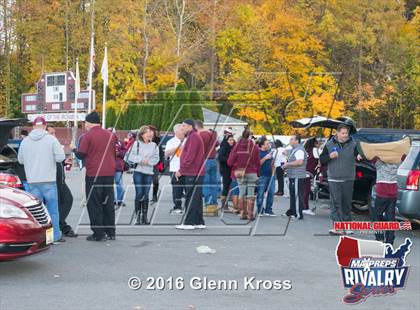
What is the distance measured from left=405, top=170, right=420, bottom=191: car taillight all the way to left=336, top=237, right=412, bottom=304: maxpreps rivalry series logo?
81.2 inches

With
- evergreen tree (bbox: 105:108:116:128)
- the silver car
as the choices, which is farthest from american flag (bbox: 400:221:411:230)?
evergreen tree (bbox: 105:108:116:128)

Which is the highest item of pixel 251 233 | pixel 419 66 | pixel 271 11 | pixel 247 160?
pixel 271 11

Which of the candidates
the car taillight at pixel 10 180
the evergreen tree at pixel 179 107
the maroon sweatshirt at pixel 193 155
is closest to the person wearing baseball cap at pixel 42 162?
the car taillight at pixel 10 180

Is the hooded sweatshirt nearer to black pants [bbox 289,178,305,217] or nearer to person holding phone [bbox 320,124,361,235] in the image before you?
person holding phone [bbox 320,124,361,235]

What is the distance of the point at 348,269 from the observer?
7.83 metres

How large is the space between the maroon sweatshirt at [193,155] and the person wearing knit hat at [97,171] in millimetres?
1767

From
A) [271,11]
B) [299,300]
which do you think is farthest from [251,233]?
[271,11]

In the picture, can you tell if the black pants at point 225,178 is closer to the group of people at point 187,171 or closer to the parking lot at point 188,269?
the group of people at point 187,171

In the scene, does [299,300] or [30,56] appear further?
[30,56]

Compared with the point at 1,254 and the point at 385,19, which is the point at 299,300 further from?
the point at 385,19

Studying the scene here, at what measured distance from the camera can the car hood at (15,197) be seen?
802 centimetres

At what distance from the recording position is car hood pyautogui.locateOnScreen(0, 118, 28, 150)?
10.7m

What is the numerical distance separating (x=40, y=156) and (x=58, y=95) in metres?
30.2

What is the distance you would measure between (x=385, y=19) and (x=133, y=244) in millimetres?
41660
